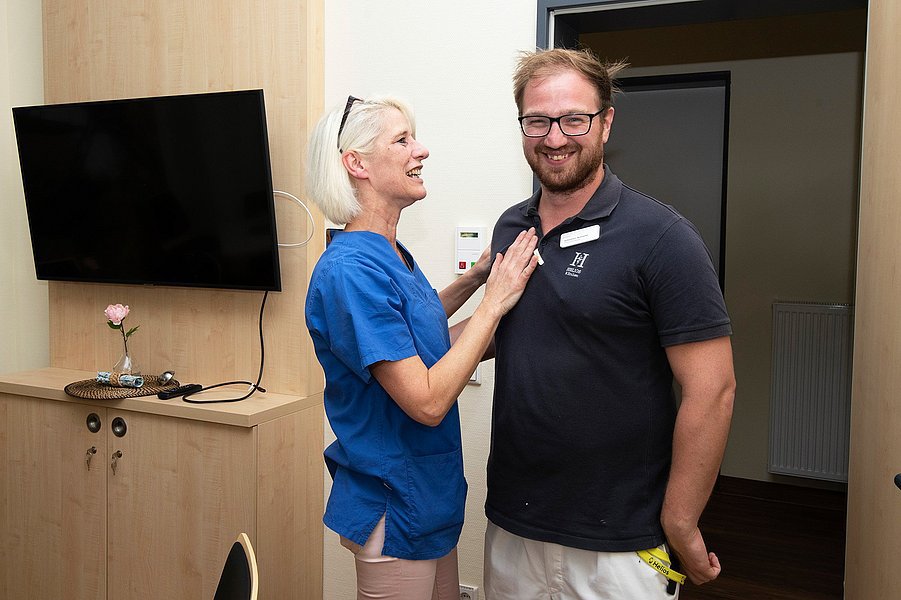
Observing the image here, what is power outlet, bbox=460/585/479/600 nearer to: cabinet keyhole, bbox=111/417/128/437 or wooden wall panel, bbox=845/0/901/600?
wooden wall panel, bbox=845/0/901/600

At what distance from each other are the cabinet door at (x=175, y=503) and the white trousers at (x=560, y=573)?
3.09ft

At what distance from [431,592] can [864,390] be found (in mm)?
1209

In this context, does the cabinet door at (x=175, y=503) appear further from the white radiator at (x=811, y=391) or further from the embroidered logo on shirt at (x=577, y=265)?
the white radiator at (x=811, y=391)

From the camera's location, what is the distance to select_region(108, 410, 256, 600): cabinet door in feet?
7.90

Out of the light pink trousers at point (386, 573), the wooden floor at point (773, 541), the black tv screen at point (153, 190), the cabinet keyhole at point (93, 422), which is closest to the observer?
the light pink trousers at point (386, 573)

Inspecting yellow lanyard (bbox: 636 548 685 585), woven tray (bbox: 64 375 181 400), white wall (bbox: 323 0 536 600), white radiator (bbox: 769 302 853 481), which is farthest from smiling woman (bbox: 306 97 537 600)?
white radiator (bbox: 769 302 853 481)

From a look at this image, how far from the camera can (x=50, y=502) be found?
9.00ft

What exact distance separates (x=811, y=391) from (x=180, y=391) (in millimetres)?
3485

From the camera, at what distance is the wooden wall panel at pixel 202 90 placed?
8.38 ft

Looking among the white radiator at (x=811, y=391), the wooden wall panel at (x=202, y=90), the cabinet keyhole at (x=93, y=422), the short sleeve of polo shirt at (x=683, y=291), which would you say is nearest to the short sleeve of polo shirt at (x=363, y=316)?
the short sleeve of polo shirt at (x=683, y=291)

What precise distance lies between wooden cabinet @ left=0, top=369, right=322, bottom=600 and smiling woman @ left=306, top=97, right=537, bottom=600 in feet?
2.59

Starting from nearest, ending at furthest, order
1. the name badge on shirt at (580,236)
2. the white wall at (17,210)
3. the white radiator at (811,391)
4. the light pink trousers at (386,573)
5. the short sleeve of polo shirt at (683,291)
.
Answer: the short sleeve of polo shirt at (683,291)
the name badge on shirt at (580,236)
the light pink trousers at (386,573)
the white wall at (17,210)
the white radiator at (811,391)

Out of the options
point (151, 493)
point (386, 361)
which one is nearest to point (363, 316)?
point (386, 361)

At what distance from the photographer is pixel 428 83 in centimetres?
248
